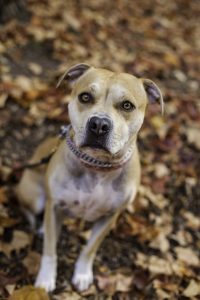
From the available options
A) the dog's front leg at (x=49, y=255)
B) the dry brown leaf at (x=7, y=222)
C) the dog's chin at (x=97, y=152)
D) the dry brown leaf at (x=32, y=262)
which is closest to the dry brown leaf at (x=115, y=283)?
the dog's front leg at (x=49, y=255)

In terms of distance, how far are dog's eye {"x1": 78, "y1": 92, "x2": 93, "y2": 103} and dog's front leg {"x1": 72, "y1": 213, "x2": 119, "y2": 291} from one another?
1.05 metres

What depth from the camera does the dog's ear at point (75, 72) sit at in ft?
11.6

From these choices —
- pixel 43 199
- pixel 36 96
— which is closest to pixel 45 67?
pixel 36 96

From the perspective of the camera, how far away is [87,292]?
13.3 ft

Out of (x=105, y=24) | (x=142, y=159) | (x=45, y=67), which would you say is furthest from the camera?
(x=105, y=24)

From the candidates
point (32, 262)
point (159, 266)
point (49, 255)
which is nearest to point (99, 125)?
point (49, 255)

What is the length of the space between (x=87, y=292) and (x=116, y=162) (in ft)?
4.18

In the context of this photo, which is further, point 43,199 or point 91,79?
point 43,199

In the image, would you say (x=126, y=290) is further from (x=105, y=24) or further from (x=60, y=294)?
(x=105, y=24)

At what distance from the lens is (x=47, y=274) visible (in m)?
3.92

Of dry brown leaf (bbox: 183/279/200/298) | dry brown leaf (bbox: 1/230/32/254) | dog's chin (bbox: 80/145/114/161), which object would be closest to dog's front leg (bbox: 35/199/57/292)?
dry brown leaf (bbox: 1/230/32/254)

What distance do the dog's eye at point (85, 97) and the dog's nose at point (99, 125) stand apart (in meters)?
0.25

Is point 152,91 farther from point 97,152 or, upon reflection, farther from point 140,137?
point 140,137

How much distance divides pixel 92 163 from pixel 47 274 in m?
1.10
